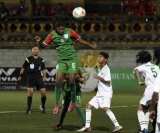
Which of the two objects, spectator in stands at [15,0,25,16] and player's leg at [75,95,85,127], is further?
spectator in stands at [15,0,25,16]

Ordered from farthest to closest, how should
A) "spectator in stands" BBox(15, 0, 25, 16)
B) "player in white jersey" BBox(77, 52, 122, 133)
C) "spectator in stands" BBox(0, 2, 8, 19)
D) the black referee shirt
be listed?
1. "spectator in stands" BBox(15, 0, 25, 16)
2. "spectator in stands" BBox(0, 2, 8, 19)
3. the black referee shirt
4. "player in white jersey" BBox(77, 52, 122, 133)

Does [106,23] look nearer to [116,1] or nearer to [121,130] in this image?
[116,1]

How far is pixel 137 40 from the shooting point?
35.8m

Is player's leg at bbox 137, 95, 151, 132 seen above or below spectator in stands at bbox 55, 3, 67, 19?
below

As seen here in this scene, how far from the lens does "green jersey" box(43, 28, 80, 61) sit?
15.5 m

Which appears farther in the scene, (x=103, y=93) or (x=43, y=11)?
(x=43, y=11)

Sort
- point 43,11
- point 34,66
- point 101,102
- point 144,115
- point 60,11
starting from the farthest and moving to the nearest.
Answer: point 43,11 < point 60,11 < point 34,66 < point 101,102 < point 144,115

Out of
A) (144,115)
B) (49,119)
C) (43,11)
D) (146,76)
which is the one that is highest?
(43,11)

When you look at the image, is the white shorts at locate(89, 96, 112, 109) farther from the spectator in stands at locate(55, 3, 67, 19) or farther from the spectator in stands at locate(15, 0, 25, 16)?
the spectator in stands at locate(15, 0, 25, 16)

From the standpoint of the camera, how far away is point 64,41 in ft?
50.9

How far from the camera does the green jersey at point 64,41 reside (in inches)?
611

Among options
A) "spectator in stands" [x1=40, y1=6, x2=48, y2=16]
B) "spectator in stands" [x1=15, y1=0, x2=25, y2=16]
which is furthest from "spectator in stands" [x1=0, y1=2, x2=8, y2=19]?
"spectator in stands" [x1=40, y1=6, x2=48, y2=16]

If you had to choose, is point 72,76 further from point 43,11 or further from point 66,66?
point 43,11

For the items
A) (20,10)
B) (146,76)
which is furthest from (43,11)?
(146,76)
